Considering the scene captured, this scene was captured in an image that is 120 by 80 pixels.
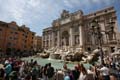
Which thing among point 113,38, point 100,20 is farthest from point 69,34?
point 113,38

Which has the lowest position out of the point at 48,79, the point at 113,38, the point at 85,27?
the point at 48,79

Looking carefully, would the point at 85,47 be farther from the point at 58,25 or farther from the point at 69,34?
the point at 58,25

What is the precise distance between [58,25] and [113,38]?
25.1m

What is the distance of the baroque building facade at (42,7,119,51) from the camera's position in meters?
35.1

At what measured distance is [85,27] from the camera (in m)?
42.3

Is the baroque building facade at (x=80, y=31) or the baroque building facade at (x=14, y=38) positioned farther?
the baroque building facade at (x=14, y=38)

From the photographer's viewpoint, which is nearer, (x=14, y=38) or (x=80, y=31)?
(x=80, y=31)

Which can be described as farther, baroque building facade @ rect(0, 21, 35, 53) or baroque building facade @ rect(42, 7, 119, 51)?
baroque building facade @ rect(0, 21, 35, 53)

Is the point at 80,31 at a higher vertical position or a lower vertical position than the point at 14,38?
higher

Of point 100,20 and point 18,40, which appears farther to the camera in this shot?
point 18,40

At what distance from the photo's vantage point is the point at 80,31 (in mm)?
42656

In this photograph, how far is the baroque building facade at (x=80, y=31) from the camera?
3506 centimetres

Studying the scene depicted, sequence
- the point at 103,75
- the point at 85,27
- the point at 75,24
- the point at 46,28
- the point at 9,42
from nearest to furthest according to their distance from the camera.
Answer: the point at 103,75, the point at 85,27, the point at 75,24, the point at 9,42, the point at 46,28

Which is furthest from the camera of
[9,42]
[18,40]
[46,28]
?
[46,28]
